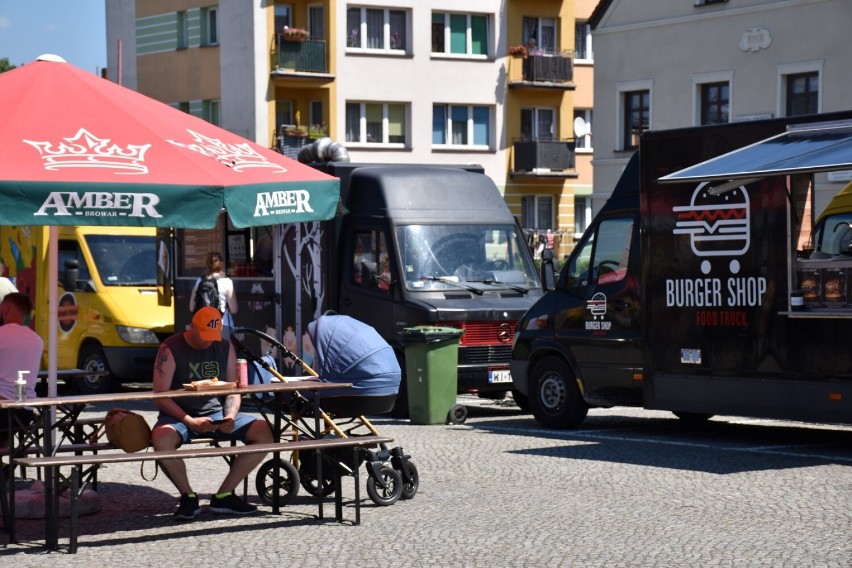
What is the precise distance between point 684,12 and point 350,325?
1263 inches

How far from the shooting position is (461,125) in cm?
5659

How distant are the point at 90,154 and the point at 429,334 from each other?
7.93m

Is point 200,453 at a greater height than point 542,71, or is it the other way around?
point 542,71

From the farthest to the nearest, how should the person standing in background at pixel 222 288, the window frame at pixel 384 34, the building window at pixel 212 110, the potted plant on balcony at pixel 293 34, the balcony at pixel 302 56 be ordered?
the building window at pixel 212 110 → the window frame at pixel 384 34 → the balcony at pixel 302 56 → the potted plant on balcony at pixel 293 34 → the person standing in background at pixel 222 288

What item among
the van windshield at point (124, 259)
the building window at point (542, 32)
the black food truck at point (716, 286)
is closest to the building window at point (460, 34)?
the building window at point (542, 32)

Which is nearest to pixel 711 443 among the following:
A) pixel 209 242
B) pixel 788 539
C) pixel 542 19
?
pixel 788 539

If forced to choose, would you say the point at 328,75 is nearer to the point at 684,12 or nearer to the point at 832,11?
the point at 684,12

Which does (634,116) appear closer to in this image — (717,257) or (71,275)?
(71,275)

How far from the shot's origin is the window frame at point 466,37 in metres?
55.4

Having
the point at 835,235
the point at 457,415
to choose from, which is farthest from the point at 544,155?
the point at 835,235

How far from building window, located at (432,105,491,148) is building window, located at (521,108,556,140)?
1692 mm

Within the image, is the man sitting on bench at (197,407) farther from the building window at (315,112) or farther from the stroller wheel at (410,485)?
the building window at (315,112)

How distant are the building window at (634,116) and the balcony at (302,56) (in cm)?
1267

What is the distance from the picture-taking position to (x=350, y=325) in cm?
1184
